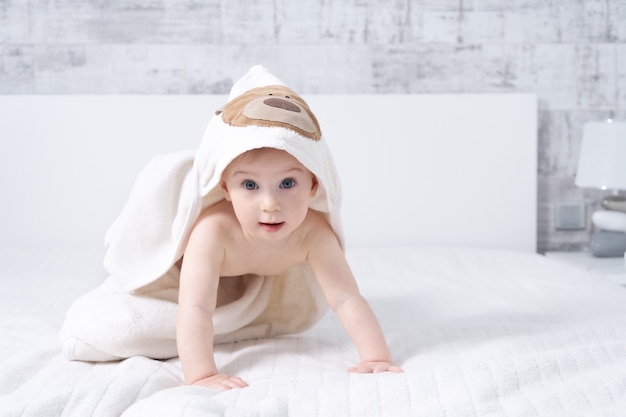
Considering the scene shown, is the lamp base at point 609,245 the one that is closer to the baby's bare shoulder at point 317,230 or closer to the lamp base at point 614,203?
the lamp base at point 614,203

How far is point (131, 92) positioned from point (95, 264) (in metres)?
0.76

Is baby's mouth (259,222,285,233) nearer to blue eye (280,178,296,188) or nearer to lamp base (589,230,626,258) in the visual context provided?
blue eye (280,178,296,188)

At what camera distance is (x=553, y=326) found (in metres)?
1.57

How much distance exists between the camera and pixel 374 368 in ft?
4.12

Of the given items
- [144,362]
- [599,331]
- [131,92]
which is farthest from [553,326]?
[131,92]

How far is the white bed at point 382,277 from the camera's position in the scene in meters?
1.03

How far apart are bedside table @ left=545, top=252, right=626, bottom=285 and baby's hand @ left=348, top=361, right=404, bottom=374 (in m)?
1.24

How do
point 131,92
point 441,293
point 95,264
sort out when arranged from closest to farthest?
point 441,293
point 95,264
point 131,92

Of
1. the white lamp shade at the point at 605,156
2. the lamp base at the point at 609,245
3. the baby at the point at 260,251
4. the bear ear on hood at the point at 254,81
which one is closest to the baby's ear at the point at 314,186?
the baby at the point at 260,251

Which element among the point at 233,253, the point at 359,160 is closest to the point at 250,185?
the point at 233,253

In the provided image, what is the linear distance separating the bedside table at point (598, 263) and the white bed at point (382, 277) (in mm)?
134

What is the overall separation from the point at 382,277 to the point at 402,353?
0.71 metres

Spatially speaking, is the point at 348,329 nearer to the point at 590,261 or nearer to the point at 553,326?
the point at 553,326

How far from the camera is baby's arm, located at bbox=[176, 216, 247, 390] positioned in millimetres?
1234
